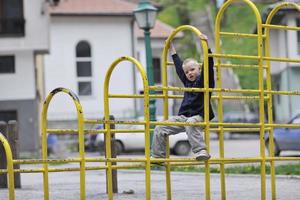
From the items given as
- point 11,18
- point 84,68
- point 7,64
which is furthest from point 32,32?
point 84,68

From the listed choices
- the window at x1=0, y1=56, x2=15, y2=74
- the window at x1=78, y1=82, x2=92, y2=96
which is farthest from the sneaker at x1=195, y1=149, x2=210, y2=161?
the window at x1=78, y1=82, x2=92, y2=96

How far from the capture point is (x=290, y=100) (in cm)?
5000

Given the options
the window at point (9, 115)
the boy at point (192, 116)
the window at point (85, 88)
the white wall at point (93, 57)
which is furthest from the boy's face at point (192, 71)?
the window at point (85, 88)

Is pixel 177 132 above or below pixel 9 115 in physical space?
below

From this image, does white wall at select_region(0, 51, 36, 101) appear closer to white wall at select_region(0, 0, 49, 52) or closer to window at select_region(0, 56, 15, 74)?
window at select_region(0, 56, 15, 74)

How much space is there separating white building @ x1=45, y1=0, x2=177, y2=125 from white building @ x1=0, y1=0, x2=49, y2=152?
34.6 ft

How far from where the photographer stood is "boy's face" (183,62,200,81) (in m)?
10.7

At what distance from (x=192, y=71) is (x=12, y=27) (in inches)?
1014

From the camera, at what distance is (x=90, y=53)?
4947cm

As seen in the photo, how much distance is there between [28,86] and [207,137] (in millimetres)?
27401

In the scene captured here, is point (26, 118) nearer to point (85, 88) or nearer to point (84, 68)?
point (85, 88)

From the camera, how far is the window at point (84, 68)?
49312 millimetres

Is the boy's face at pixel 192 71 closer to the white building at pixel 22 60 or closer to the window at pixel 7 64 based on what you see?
the white building at pixel 22 60

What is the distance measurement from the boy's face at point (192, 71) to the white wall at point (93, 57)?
37.1 m
